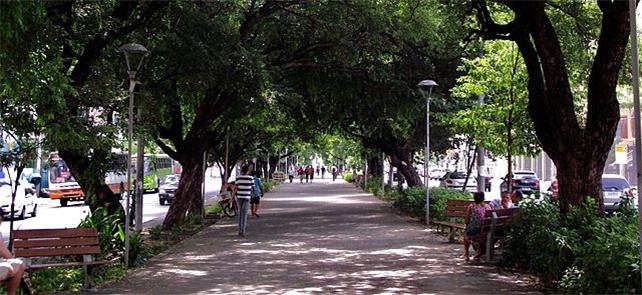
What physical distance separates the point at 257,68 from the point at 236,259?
15.9 ft

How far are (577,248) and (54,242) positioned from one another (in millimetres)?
6663

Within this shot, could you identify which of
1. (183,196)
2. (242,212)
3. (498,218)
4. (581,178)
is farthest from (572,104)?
(183,196)

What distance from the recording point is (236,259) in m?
12.1

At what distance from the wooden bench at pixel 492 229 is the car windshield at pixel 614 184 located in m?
12.6

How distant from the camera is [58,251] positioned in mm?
9078

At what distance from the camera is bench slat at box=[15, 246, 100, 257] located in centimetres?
880

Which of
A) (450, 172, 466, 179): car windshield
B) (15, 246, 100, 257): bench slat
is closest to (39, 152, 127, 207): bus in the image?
(15, 246, 100, 257): bench slat

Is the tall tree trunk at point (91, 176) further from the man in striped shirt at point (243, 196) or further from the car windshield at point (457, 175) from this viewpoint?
the car windshield at point (457, 175)

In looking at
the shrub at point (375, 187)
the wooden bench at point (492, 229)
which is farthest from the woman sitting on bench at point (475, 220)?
the shrub at point (375, 187)

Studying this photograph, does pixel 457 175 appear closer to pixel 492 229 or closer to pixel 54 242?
pixel 492 229

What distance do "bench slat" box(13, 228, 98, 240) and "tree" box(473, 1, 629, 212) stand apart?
22.5 feet

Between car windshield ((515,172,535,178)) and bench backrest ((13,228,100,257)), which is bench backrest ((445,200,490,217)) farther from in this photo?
car windshield ((515,172,535,178))

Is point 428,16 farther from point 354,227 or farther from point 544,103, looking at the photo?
point 544,103

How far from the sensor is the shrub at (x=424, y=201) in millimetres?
18886
